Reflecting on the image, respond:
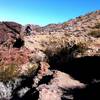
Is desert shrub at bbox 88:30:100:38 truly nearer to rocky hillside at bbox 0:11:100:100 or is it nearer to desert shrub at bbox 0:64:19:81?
rocky hillside at bbox 0:11:100:100

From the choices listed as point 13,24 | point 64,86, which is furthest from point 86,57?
point 13,24

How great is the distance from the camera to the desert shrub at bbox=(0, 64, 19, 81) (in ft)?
68.4

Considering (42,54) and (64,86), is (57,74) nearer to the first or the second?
(64,86)

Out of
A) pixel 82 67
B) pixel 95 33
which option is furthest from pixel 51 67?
pixel 95 33

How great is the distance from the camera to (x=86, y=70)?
67.3 ft

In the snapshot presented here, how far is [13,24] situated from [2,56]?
532 inches

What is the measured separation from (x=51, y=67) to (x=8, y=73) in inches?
141

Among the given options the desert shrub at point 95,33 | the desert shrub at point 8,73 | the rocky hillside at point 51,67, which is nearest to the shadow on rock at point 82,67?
the rocky hillside at point 51,67

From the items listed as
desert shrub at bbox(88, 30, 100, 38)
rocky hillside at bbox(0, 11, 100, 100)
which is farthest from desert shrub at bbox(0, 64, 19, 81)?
desert shrub at bbox(88, 30, 100, 38)

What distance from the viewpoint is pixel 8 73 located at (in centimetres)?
2100

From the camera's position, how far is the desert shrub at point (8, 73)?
20842mm

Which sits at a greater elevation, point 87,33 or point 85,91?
point 87,33

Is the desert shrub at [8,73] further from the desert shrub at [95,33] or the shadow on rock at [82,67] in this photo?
the desert shrub at [95,33]

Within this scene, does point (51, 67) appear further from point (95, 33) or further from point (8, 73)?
point (95, 33)
